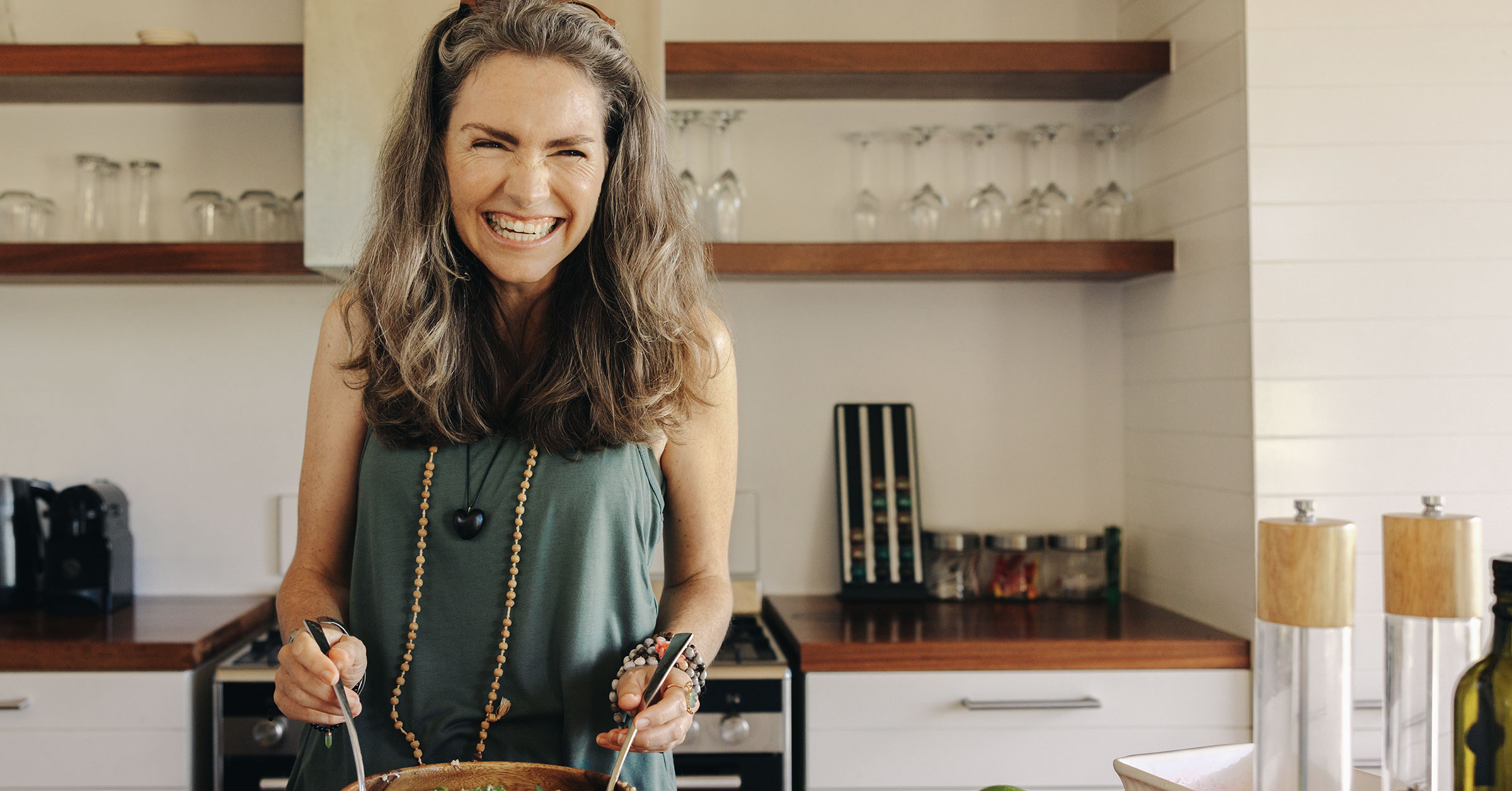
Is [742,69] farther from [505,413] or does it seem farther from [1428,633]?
[1428,633]

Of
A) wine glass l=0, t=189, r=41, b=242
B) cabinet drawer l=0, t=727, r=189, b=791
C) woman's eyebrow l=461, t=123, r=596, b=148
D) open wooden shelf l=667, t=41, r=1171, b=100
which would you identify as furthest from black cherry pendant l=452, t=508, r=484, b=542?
wine glass l=0, t=189, r=41, b=242

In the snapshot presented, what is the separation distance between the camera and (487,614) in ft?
3.36

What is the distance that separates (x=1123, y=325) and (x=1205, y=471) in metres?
0.52

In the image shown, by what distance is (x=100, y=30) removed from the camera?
2.31 meters

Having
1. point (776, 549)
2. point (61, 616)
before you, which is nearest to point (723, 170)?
point (776, 549)

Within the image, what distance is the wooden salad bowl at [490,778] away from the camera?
2.30 ft

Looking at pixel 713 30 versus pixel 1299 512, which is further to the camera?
pixel 713 30

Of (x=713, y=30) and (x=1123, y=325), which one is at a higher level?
(x=713, y=30)

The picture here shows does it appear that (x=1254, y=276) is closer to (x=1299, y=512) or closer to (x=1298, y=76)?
(x=1298, y=76)

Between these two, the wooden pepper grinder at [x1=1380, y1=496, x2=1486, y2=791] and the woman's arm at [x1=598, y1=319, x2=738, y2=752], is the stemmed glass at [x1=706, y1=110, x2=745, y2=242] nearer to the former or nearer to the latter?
the woman's arm at [x1=598, y1=319, x2=738, y2=752]

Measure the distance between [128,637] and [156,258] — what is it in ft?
2.42

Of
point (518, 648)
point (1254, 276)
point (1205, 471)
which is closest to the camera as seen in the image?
point (518, 648)

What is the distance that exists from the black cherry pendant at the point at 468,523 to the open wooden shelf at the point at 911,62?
4.33ft

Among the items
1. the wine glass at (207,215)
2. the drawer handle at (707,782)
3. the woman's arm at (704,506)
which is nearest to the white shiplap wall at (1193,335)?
the drawer handle at (707,782)
